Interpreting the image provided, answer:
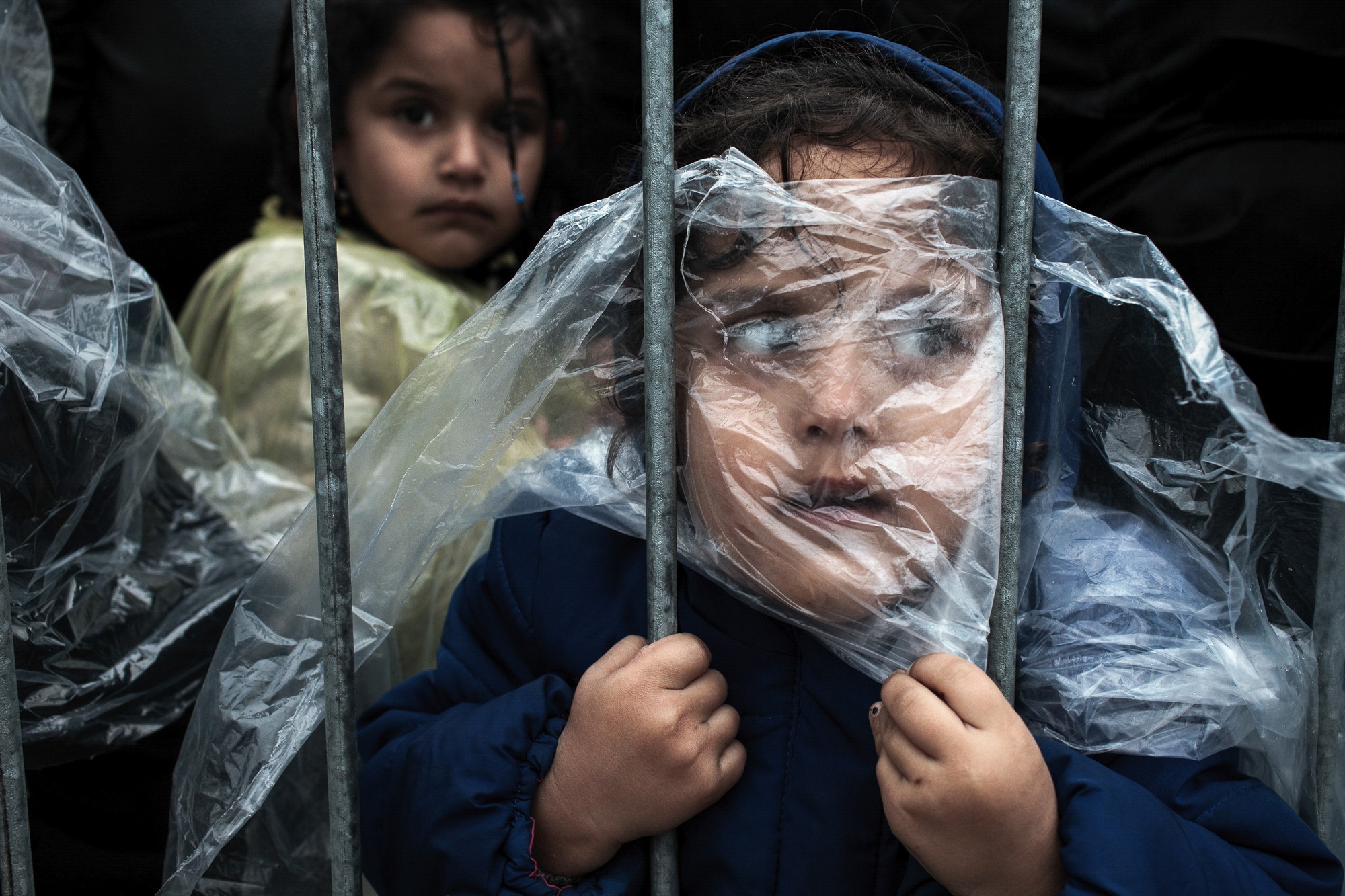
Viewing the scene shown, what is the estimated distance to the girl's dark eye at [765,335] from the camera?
→ 98 cm

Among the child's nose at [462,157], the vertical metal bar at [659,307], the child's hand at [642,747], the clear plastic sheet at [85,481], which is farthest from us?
the child's nose at [462,157]

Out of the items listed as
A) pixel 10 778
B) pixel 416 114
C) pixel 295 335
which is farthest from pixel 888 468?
pixel 416 114

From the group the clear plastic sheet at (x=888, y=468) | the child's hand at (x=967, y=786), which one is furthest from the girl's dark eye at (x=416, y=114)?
the child's hand at (x=967, y=786)

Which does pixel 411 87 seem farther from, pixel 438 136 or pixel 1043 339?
pixel 1043 339

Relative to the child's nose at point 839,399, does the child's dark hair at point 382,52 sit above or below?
above

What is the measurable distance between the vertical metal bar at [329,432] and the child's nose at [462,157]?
1146 millimetres

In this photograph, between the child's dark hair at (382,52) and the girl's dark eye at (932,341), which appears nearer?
the girl's dark eye at (932,341)

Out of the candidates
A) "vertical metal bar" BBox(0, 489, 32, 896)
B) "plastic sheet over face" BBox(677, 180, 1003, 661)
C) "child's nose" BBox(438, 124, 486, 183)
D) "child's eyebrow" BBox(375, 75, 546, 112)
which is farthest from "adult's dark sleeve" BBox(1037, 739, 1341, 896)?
"child's eyebrow" BBox(375, 75, 546, 112)

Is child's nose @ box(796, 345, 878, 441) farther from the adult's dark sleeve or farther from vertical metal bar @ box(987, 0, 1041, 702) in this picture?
the adult's dark sleeve

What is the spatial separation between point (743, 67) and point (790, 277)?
34 cm

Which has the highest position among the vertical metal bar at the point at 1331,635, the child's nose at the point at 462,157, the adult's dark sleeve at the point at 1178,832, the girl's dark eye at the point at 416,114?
the girl's dark eye at the point at 416,114

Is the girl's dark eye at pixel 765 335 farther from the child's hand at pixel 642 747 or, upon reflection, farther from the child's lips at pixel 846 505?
the child's hand at pixel 642 747

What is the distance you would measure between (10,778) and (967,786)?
84 centimetres

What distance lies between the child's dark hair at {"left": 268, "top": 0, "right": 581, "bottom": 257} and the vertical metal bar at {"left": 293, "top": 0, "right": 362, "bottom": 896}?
1173mm
